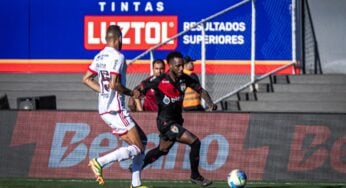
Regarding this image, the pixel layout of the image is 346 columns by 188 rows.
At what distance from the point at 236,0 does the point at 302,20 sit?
5.12 ft

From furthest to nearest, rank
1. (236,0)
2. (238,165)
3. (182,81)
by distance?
(236,0), (238,165), (182,81)

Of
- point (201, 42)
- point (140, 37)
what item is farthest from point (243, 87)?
point (140, 37)

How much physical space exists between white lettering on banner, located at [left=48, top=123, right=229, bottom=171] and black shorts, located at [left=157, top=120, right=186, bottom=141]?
1902 millimetres

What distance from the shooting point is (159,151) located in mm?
14812

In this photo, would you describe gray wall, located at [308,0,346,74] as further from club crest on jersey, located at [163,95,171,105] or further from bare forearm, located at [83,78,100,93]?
bare forearm, located at [83,78,100,93]

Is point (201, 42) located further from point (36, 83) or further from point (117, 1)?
point (36, 83)

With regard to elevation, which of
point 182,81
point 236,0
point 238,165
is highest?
point 236,0

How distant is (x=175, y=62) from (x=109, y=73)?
155cm

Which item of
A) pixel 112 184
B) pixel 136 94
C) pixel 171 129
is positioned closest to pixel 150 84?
pixel 171 129

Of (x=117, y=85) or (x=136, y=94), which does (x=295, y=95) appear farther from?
(x=117, y=85)

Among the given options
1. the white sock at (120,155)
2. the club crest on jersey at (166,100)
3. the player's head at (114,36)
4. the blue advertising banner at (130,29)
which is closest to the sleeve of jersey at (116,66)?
the player's head at (114,36)

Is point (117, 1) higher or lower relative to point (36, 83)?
higher

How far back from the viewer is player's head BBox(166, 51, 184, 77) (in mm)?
14414

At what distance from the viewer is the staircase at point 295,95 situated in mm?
19422
